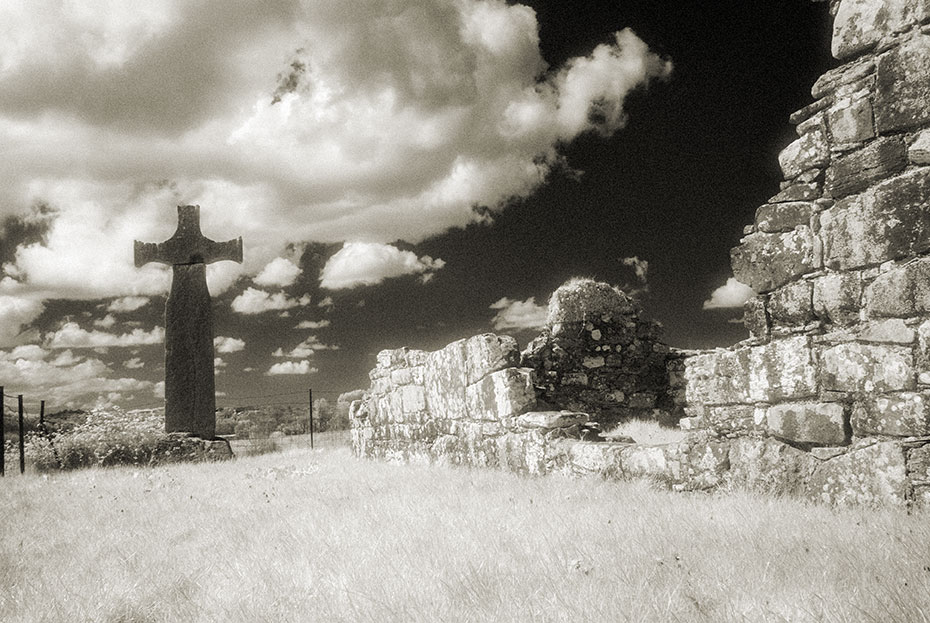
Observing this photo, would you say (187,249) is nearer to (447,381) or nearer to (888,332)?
(447,381)

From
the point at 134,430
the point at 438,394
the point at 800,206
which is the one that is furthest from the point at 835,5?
the point at 134,430

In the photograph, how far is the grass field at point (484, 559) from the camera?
2395 millimetres

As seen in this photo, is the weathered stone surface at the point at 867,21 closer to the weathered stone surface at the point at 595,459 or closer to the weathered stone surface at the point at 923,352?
the weathered stone surface at the point at 923,352

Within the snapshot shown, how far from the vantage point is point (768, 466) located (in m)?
3.92

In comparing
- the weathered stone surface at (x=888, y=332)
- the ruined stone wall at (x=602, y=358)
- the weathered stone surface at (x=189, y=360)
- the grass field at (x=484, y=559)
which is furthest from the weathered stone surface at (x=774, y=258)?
the weathered stone surface at (x=189, y=360)

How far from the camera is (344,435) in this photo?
586 inches

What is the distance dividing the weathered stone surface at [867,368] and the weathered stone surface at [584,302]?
737cm

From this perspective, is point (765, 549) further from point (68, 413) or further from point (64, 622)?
point (68, 413)

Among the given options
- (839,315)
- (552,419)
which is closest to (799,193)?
(839,315)

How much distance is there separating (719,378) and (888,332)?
1.16 m

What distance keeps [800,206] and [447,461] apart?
4.51m

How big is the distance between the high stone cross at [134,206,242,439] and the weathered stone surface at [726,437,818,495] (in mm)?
8908

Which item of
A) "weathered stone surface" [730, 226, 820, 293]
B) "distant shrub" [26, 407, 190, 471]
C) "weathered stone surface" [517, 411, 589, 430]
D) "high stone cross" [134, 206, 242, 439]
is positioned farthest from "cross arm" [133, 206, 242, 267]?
"weathered stone surface" [730, 226, 820, 293]

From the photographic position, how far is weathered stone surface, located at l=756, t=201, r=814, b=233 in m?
4.08
